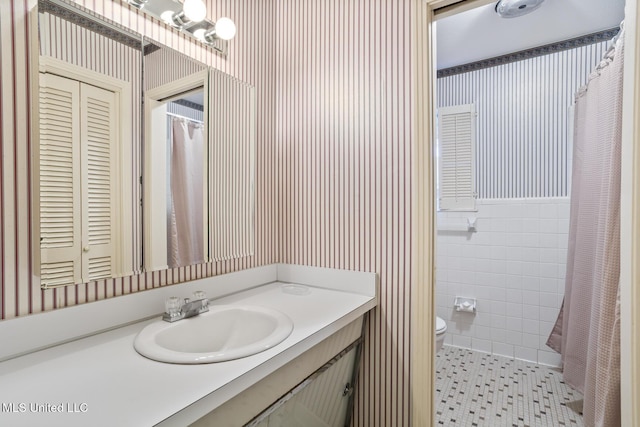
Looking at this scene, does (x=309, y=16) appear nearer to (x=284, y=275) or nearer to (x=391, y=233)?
(x=391, y=233)

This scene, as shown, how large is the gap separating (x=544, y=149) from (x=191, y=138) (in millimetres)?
2502

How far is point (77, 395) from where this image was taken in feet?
2.16

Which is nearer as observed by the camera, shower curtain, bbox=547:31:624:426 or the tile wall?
shower curtain, bbox=547:31:624:426

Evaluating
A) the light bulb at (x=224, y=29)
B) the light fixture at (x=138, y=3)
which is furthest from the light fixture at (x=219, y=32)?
the light fixture at (x=138, y=3)

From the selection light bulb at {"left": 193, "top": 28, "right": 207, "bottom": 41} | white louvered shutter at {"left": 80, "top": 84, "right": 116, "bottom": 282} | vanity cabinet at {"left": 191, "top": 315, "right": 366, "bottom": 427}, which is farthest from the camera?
light bulb at {"left": 193, "top": 28, "right": 207, "bottom": 41}

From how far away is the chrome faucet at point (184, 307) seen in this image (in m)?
1.09

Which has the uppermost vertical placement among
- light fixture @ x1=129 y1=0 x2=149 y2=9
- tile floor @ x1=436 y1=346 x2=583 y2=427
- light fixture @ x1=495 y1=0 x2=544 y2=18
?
light fixture @ x1=495 y1=0 x2=544 y2=18

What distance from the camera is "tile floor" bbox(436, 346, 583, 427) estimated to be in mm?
1843

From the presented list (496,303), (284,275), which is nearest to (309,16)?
(284,275)

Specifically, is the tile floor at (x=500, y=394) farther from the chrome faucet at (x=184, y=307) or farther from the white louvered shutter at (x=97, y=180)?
the white louvered shutter at (x=97, y=180)

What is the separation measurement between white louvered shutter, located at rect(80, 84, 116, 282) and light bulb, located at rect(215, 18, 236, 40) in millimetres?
527

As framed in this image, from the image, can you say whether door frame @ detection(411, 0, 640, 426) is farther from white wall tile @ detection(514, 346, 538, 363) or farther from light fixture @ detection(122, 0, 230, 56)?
white wall tile @ detection(514, 346, 538, 363)

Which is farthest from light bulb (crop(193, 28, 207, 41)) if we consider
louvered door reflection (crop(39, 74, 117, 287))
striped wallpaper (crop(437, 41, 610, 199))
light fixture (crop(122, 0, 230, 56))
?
striped wallpaper (crop(437, 41, 610, 199))

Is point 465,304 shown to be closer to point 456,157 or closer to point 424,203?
point 456,157
